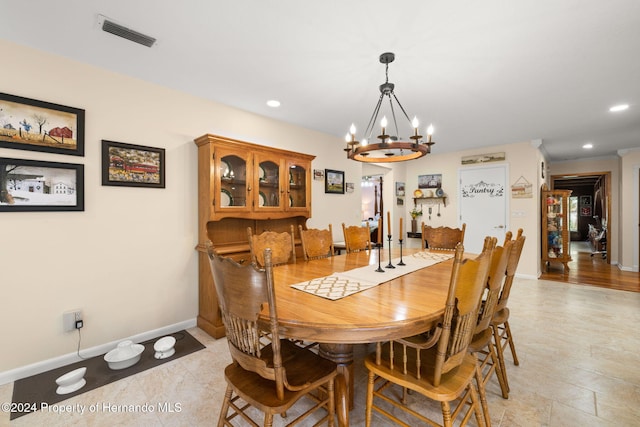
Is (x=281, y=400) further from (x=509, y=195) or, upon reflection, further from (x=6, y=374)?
(x=509, y=195)

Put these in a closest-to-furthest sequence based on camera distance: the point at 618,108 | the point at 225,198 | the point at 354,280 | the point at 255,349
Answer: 1. the point at 255,349
2. the point at 354,280
3. the point at 225,198
4. the point at 618,108

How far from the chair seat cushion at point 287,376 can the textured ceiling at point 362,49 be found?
196 centimetres

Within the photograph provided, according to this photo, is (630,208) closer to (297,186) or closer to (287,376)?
(297,186)

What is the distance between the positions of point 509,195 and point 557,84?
2.79 m

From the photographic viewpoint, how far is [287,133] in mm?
3844

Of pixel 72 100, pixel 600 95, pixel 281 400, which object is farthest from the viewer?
pixel 600 95

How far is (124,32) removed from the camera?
74.5 inches

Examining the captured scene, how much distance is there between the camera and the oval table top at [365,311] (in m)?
1.15

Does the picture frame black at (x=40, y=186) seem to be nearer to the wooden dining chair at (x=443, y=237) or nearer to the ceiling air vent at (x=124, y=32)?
the ceiling air vent at (x=124, y=32)

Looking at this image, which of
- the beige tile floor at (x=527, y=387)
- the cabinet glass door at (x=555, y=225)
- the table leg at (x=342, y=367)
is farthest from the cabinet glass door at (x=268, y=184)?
the cabinet glass door at (x=555, y=225)

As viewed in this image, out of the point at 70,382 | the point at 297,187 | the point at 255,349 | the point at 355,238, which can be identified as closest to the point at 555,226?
the point at 355,238

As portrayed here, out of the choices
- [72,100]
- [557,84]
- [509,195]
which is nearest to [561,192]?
[509,195]

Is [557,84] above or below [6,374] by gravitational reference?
above

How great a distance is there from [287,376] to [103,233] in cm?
208
